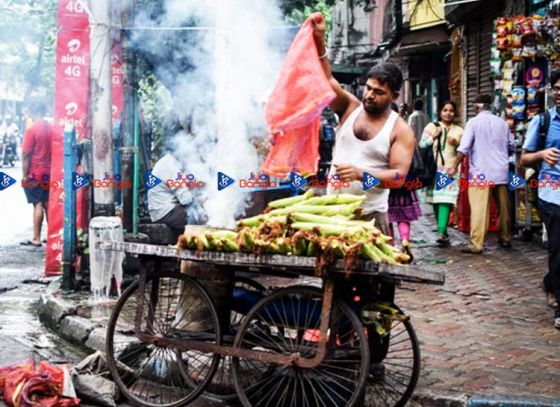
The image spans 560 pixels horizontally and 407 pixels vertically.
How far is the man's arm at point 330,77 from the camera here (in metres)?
4.96

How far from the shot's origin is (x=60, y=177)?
8.92 m

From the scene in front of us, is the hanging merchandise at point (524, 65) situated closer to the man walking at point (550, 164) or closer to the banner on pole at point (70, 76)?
the man walking at point (550, 164)

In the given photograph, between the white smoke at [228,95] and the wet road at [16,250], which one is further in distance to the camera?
the wet road at [16,250]

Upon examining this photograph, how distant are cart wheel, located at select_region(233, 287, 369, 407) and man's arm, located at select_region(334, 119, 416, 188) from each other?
2.92 ft

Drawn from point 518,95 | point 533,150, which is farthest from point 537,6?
point 533,150

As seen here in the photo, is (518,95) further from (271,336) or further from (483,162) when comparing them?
(271,336)

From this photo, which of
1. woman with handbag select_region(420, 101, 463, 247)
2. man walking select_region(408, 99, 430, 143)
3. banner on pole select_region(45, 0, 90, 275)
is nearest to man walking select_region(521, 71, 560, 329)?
woman with handbag select_region(420, 101, 463, 247)

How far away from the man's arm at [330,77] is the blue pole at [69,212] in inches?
136

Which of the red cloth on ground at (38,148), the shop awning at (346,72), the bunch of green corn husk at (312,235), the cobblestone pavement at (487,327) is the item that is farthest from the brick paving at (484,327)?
the shop awning at (346,72)

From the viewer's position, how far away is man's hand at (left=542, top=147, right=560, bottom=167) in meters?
6.00

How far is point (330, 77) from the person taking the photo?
198 inches

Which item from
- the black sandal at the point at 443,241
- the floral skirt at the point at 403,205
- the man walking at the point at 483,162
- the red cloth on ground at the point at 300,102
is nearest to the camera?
the red cloth on ground at the point at 300,102

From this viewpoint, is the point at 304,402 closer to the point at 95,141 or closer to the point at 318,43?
the point at 318,43

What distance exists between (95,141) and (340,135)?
12.3ft
